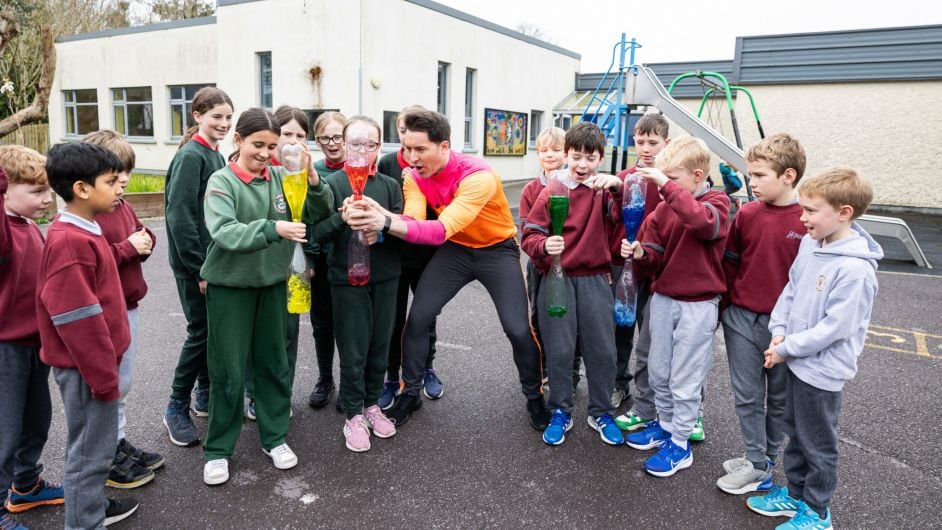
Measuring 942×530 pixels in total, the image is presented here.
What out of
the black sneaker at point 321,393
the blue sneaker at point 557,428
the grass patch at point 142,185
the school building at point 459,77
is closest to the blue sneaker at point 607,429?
the blue sneaker at point 557,428

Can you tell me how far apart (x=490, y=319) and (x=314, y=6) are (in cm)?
1274

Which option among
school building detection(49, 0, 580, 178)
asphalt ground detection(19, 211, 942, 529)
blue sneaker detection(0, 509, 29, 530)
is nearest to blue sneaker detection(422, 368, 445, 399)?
asphalt ground detection(19, 211, 942, 529)

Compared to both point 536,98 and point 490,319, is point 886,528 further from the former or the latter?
point 536,98

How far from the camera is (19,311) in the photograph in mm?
2572

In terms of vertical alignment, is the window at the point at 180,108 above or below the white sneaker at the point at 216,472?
above

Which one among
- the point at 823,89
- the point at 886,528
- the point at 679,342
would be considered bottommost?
the point at 886,528

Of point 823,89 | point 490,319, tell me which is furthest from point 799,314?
point 823,89

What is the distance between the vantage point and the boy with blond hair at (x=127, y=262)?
2950mm

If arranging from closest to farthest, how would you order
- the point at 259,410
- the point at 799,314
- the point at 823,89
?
the point at 799,314
the point at 259,410
the point at 823,89

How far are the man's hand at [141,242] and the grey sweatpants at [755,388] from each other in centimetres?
300

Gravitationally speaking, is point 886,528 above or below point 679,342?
below

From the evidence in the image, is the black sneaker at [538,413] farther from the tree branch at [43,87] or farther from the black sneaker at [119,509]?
the tree branch at [43,87]

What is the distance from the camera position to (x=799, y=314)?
2746 mm

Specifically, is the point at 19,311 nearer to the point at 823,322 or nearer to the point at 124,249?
the point at 124,249
